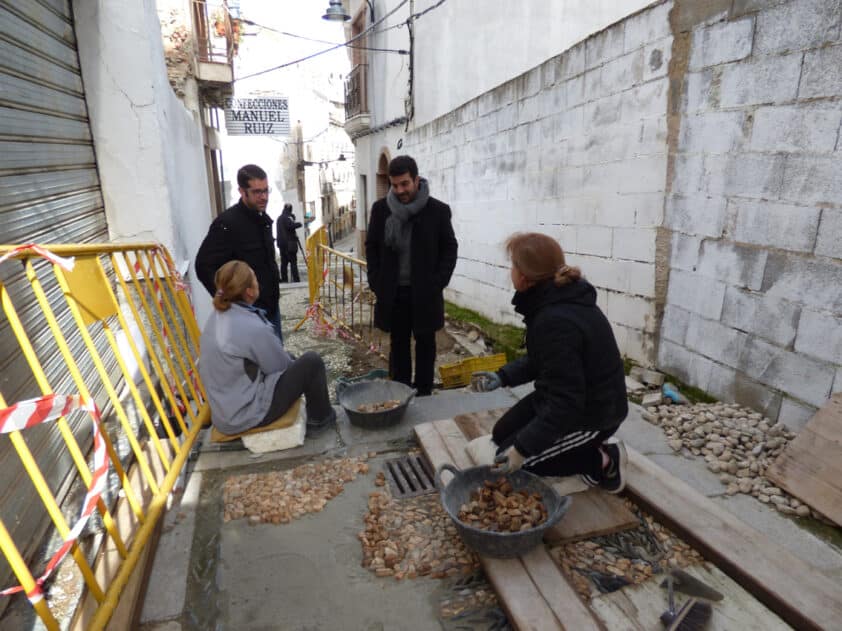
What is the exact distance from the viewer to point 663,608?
201cm

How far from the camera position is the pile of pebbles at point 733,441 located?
9.16 feet

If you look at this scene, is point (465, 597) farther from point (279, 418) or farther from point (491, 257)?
point (491, 257)

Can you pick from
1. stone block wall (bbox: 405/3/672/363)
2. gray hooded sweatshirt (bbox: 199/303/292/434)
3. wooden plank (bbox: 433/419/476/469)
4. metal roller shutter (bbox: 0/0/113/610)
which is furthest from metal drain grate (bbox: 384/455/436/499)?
stone block wall (bbox: 405/3/672/363)

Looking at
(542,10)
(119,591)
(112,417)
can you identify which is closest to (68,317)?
(112,417)

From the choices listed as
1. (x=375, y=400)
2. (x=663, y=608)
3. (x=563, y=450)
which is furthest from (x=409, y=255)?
(x=663, y=608)

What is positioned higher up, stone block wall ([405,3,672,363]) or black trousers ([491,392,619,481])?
stone block wall ([405,3,672,363])

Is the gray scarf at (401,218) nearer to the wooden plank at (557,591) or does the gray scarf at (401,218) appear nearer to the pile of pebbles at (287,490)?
the pile of pebbles at (287,490)

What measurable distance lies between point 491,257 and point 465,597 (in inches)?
212

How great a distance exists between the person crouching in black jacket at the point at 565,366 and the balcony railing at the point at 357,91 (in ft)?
44.9

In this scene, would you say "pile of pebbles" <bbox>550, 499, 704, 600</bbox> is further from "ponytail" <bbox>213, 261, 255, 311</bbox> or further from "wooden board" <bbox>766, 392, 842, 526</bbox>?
"ponytail" <bbox>213, 261, 255, 311</bbox>

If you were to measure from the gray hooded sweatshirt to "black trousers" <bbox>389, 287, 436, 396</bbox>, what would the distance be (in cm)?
108

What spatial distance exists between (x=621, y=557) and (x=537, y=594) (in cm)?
53

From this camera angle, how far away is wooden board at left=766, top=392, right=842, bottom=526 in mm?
2596

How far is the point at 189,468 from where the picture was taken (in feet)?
10.0
